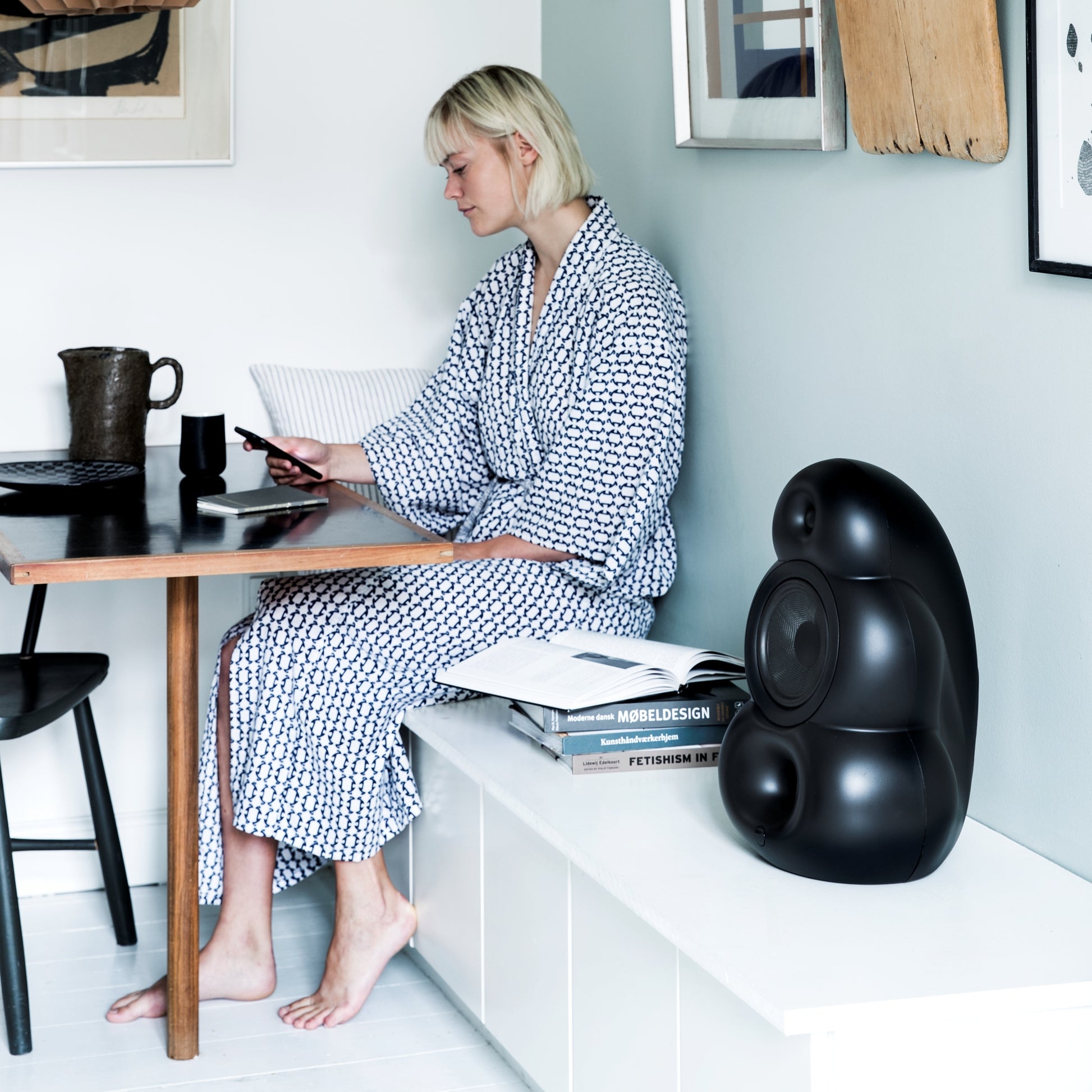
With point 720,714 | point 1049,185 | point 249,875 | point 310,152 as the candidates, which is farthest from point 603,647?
point 310,152

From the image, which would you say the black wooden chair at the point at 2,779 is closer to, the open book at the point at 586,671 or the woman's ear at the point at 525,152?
the open book at the point at 586,671

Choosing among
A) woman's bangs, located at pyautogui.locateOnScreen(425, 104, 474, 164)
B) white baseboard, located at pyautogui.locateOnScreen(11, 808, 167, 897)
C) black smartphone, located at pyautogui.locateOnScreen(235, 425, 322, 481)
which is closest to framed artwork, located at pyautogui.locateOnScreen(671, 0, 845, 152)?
woman's bangs, located at pyautogui.locateOnScreen(425, 104, 474, 164)

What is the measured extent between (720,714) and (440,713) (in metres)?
0.49

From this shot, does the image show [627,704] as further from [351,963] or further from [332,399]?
[332,399]

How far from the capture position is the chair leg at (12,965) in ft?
6.91

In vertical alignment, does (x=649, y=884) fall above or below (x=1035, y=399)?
below

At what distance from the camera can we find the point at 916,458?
1770 millimetres

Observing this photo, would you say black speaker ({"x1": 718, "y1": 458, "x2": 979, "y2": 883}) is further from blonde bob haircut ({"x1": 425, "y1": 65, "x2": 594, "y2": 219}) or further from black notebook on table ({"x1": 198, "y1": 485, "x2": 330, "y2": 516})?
blonde bob haircut ({"x1": 425, "y1": 65, "x2": 594, "y2": 219})

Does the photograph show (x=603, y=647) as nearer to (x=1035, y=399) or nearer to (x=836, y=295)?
(x=836, y=295)

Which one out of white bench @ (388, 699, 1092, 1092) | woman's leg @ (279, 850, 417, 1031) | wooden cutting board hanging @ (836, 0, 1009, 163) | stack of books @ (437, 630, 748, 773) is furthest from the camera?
woman's leg @ (279, 850, 417, 1031)

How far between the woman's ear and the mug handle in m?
0.70

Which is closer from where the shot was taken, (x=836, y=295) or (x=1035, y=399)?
(x=1035, y=399)

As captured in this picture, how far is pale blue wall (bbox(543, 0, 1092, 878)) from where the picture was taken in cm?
153

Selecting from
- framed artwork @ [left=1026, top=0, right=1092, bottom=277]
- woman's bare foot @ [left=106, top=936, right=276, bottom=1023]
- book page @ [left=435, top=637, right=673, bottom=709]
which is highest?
framed artwork @ [left=1026, top=0, right=1092, bottom=277]
